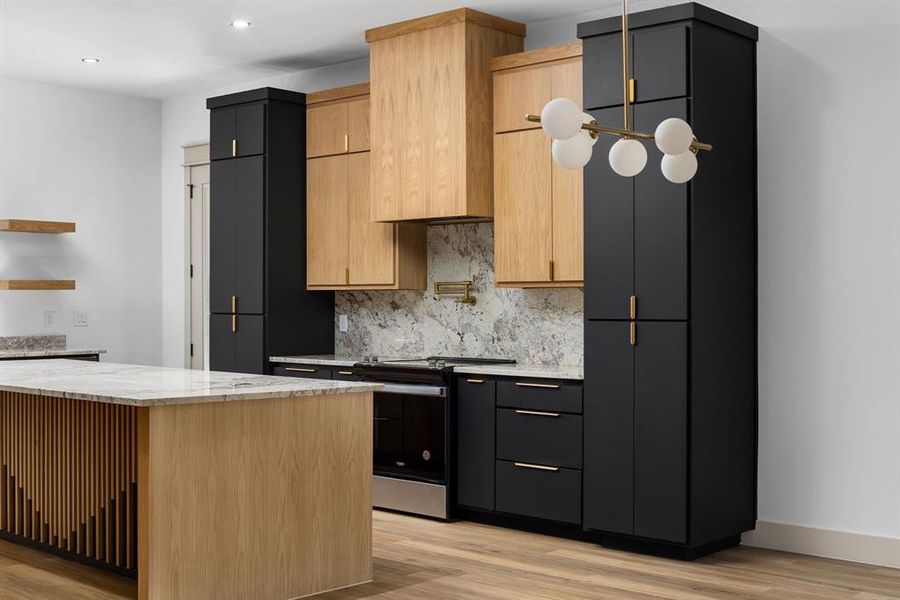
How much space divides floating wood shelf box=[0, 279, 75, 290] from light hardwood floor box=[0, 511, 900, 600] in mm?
2667

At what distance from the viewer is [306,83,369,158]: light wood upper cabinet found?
6.65 m

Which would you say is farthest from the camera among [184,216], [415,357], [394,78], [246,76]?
[184,216]

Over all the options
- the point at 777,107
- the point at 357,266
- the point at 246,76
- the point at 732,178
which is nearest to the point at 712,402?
the point at 732,178

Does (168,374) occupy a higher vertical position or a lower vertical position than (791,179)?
lower

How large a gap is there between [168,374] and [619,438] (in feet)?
6.91

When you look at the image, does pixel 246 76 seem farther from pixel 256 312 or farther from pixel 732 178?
pixel 732 178

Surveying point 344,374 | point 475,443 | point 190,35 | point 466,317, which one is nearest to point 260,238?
point 344,374

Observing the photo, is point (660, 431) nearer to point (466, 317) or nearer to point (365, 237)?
point (466, 317)

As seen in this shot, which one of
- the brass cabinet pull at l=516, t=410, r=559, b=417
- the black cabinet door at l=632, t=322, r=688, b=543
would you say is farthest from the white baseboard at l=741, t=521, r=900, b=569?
the brass cabinet pull at l=516, t=410, r=559, b=417

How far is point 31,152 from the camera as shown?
776 centimetres

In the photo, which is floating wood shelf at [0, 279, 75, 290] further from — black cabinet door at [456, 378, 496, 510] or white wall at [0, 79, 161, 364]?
black cabinet door at [456, 378, 496, 510]

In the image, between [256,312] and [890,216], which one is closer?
[890,216]

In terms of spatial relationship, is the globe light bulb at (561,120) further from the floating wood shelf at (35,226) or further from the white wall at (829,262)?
the floating wood shelf at (35,226)

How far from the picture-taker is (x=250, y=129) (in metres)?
6.95
